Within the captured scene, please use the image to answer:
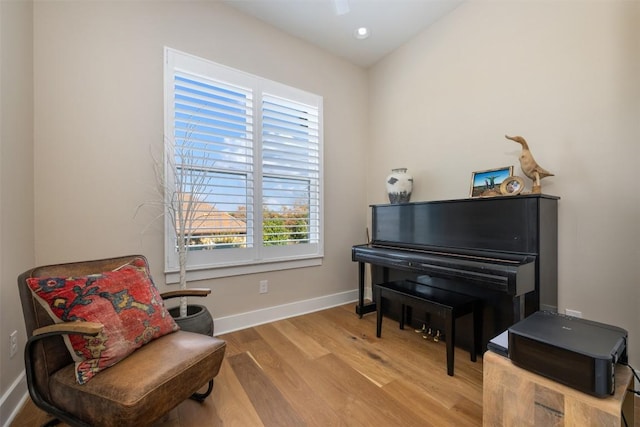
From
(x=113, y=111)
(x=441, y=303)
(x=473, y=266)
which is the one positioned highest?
(x=113, y=111)

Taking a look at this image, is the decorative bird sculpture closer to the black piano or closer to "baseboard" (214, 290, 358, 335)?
the black piano

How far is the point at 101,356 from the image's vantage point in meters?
1.20

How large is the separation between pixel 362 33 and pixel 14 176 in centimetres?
309

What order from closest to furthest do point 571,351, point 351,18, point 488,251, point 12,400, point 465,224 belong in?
1. point 571,351
2. point 12,400
3. point 488,251
4. point 465,224
5. point 351,18

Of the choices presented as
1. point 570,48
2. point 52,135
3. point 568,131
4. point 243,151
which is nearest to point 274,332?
point 243,151

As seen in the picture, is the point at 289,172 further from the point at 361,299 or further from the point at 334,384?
the point at 334,384

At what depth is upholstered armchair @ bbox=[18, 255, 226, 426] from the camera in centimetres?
109

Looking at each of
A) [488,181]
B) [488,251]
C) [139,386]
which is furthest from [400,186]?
[139,386]

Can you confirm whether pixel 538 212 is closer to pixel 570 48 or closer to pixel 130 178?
pixel 570 48

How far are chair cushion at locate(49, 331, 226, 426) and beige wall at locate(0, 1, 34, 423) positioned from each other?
59 centimetres

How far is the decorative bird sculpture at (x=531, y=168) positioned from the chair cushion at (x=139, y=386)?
2.31 meters

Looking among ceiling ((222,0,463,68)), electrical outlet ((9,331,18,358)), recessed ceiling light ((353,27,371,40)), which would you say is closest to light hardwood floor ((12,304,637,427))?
electrical outlet ((9,331,18,358))

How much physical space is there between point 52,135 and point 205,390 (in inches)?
78.2

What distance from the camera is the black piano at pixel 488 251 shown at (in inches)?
67.2
